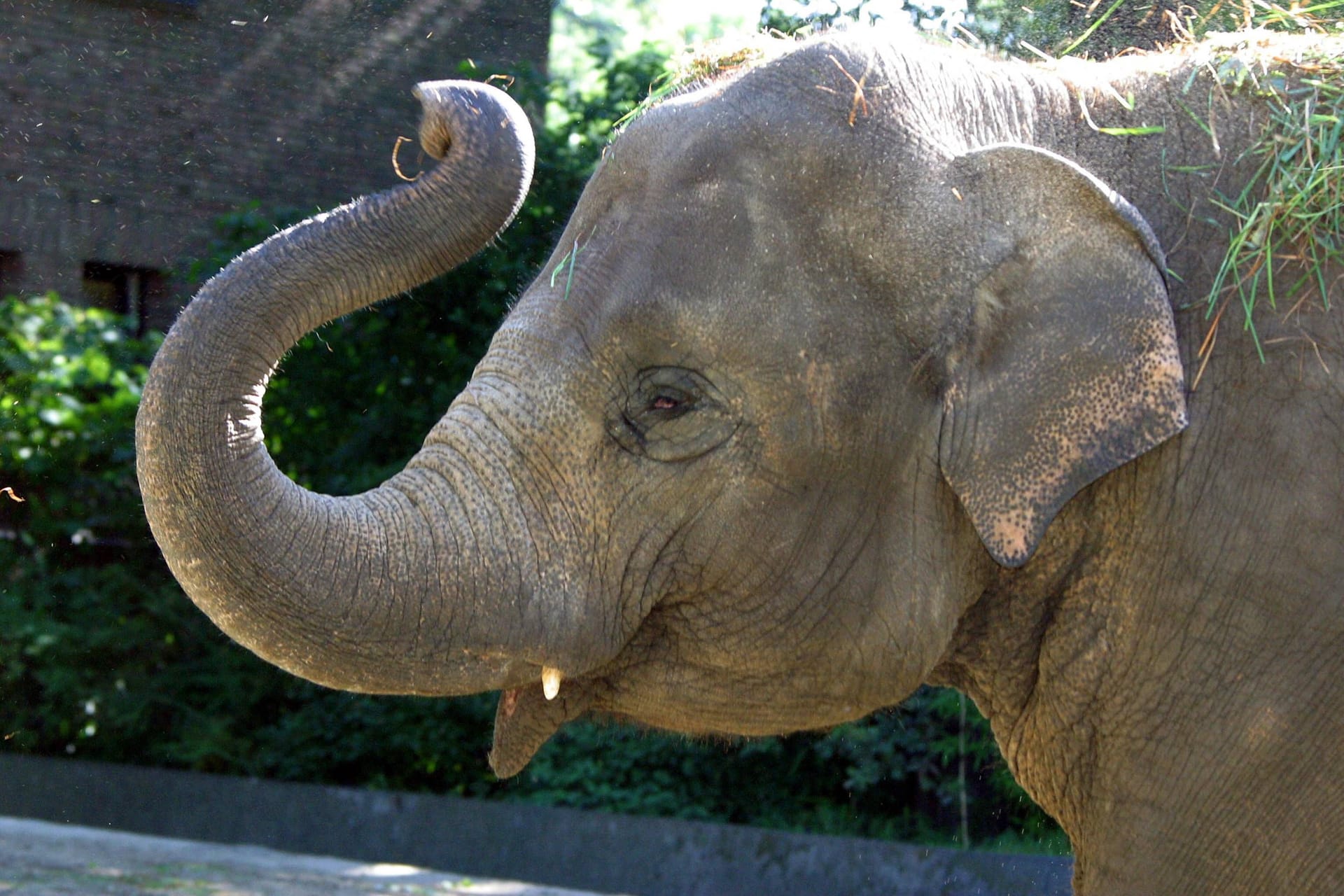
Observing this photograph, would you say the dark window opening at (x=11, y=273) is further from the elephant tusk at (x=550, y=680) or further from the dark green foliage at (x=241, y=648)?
the elephant tusk at (x=550, y=680)

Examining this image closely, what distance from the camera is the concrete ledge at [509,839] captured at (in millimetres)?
6246

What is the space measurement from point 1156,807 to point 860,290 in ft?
3.07

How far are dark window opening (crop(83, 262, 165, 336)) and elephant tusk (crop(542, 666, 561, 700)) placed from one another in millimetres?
7945

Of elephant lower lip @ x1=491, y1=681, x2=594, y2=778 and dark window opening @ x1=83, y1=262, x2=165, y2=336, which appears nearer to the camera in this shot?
elephant lower lip @ x1=491, y1=681, x2=594, y2=778

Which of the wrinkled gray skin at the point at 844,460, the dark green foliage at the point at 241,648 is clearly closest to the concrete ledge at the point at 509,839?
the dark green foliage at the point at 241,648

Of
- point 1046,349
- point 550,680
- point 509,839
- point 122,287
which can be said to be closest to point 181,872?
point 509,839

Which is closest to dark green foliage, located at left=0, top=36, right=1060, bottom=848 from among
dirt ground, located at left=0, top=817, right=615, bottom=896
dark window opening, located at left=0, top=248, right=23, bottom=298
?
dirt ground, located at left=0, top=817, right=615, bottom=896

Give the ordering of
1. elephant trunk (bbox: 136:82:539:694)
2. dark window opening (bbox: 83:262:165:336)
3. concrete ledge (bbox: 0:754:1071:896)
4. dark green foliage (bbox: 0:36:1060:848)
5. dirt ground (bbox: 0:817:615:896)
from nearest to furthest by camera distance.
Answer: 1. elephant trunk (bbox: 136:82:539:694)
2. dirt ground (bbox: 0:817:615:896)
3. concrete ledge (bbox: 0:754:1071:896)
4. dark green foliage (bbox: 0:36:1060:848)
5. dark window opening (bbox: 83:262:165:336)

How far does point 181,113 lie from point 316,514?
8234 millimetres

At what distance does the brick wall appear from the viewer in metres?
9.78

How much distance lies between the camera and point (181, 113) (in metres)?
10.1

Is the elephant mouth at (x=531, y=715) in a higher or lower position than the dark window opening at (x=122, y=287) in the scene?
higher

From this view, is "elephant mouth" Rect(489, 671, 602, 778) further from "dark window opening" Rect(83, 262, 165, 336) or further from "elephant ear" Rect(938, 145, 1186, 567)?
"dark window opening" Rect(83, 262, 165, 336)

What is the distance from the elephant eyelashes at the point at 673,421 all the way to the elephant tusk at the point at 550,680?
1.20ft
